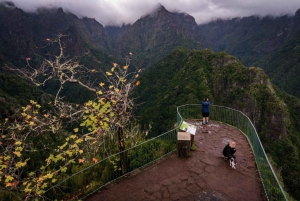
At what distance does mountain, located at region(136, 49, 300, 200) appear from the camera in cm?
5368

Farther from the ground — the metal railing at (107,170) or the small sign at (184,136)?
the small sign at (184,136)

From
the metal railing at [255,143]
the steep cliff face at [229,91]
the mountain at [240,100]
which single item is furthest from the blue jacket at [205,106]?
the steep cliff face at [229,91]

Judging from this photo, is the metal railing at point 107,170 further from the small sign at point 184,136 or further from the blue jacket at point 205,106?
the blue jacket at point 205,106

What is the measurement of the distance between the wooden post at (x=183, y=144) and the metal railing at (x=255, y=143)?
193cm

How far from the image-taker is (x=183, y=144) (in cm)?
856

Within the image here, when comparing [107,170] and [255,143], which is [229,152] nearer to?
[255,143]

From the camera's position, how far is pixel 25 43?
18312 cm

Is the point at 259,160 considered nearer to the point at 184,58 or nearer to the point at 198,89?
the point at 198,89

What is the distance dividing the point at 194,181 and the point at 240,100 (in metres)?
67.3

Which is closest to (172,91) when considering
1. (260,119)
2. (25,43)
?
(260,119)

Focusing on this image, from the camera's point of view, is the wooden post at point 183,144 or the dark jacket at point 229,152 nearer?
the dark jacket at point 229,152

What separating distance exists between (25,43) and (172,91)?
16174cm

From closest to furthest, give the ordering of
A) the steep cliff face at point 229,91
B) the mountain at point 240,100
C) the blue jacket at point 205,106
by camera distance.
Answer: the blue jacket at point 205,106 < the mountain at point 240,100 < the steep cliff face at point 229,91

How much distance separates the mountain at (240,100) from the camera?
53681 millimetres
